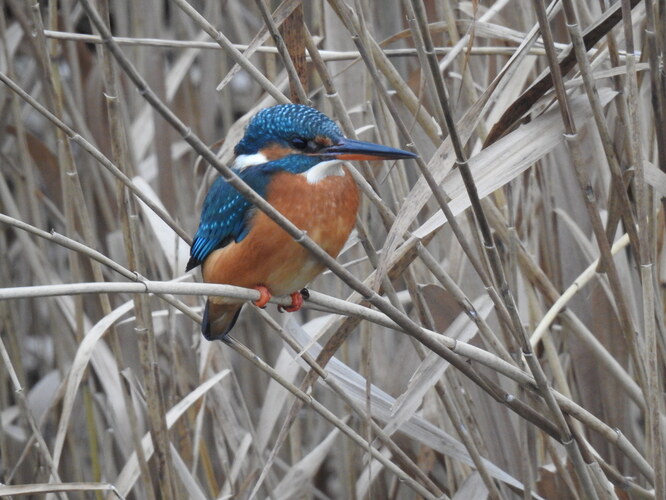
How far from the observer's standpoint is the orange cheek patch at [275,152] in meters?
1.69

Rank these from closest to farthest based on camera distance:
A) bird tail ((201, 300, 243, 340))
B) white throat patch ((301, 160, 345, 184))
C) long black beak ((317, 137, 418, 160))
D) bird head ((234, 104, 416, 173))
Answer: long black beak ((317, 137, 418, 160)) < bird head ((234, 104, 416, 173)) < white throat patch ((301, 160, 345, 184)) < bird tail ((201, 300, 243, 340))

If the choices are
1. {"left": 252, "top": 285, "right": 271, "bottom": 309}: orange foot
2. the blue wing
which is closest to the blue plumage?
the blue wing

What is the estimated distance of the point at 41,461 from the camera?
225 cm

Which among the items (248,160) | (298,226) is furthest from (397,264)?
(248,160)

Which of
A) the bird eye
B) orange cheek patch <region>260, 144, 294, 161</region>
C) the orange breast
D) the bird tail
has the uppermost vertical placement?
the bird eye

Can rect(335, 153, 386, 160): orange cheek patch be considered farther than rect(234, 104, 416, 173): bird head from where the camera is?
No

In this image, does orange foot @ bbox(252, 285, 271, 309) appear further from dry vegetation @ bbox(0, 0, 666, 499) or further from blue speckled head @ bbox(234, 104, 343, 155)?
blue speckled head @ bbox(234, 104, 343, 155)

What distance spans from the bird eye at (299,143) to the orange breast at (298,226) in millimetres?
58

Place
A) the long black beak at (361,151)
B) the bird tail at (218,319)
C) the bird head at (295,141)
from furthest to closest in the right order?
the bird tail at (218,319), the bird head at (295,141), the long black beak at (361,151)

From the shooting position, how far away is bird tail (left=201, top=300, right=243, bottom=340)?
1782mm

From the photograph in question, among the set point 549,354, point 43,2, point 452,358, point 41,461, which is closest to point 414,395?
point 452,358

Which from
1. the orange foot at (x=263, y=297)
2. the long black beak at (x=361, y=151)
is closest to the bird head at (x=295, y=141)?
the long black beak at (x=361, y=151)

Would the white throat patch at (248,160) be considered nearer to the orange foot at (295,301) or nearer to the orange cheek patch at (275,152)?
the orange cheek patch at (275,152)

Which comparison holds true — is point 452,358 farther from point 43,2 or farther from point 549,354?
point 43,2
